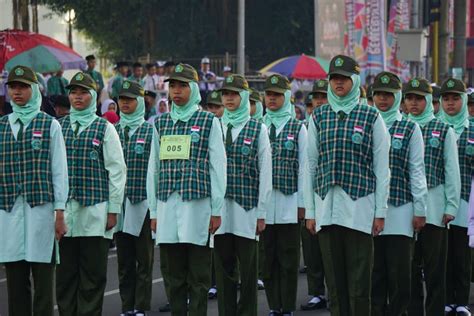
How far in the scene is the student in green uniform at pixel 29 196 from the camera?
31.3 ft

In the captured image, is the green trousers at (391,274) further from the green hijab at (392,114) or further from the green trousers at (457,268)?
the green trousers at (457,268)

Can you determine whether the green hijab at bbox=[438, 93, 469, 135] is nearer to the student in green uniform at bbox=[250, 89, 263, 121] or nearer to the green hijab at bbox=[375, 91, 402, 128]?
the green hijab at bbox=[375, 91, 402, 128]

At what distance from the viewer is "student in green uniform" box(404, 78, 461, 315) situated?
36.6 feet

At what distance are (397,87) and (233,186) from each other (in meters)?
1.63

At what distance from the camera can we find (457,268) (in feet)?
38.8

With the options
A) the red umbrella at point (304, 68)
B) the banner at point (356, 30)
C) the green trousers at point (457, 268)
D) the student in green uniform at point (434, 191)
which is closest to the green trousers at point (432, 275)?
the student in green uniform at point (434, 191)

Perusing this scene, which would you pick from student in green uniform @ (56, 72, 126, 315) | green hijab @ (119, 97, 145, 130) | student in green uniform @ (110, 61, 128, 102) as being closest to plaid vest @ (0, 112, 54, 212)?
student in green uniform @ (56, 72, 126, 315)

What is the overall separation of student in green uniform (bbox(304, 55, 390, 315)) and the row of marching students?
0.4 inches

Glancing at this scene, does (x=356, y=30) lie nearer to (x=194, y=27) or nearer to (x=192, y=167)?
(x=194, y=27)

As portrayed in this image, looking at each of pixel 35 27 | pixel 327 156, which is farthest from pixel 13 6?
pixel 327 156

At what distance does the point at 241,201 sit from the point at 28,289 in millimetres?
2084

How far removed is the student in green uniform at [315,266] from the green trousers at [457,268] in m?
1.37

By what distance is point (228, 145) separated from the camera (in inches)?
433

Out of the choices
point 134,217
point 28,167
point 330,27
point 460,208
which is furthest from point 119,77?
point 28,167
